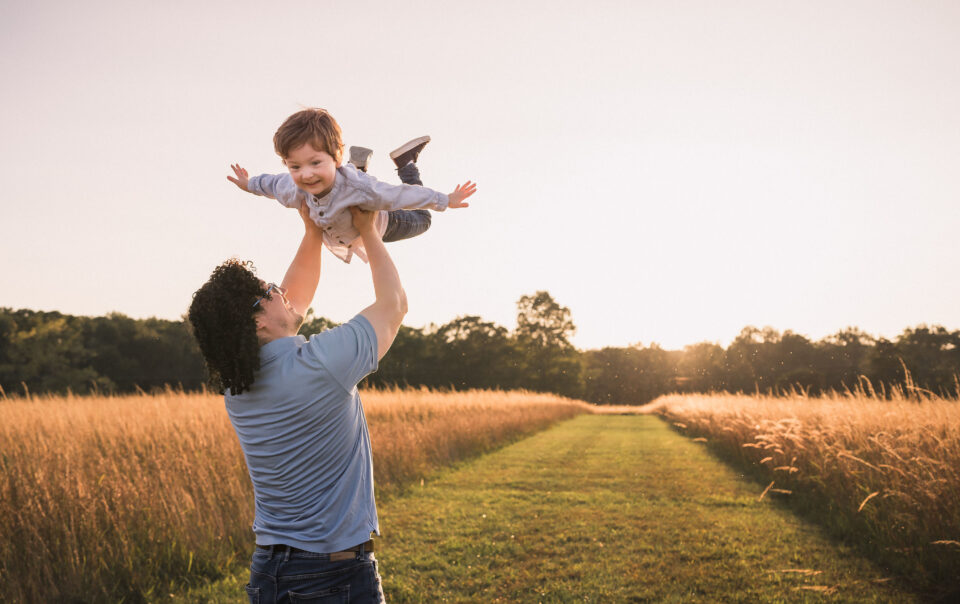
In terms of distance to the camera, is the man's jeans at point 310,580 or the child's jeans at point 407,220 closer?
the man's jeans at point 310,580

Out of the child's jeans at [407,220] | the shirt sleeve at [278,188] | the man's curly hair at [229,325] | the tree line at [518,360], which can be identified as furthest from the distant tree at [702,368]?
the man's curly hair at [229,325]

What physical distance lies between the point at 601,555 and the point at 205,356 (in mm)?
5953

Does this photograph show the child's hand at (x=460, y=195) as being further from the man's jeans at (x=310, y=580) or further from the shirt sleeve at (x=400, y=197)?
the man's jeans at (x=310, y=580)

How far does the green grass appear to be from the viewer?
5.73 metres

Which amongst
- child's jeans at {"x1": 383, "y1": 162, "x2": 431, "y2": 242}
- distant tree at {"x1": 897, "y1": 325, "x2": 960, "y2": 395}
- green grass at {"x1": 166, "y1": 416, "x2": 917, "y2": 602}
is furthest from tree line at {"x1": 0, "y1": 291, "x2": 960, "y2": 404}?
child's jeans at {"x1": 383, "y1": 162, "x2": 431, "y2": 242}

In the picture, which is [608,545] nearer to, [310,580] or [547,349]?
[310,580]

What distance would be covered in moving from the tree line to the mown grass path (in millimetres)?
2922

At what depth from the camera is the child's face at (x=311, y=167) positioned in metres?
2.53

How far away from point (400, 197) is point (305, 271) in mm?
515

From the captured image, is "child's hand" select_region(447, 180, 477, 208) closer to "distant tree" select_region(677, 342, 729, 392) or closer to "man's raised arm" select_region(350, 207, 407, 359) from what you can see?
"man's raised arm" select_region(350, 207, 407, 359)

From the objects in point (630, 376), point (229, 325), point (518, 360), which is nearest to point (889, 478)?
point (229, 325)

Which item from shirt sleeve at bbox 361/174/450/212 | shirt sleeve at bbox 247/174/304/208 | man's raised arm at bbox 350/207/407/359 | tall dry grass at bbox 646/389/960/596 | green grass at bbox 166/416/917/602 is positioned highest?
shirt sleeve at bbox 247/174/304/208

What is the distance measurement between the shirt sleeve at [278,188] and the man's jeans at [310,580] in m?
1.56

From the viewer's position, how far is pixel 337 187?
2707 millimetres
